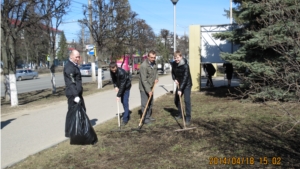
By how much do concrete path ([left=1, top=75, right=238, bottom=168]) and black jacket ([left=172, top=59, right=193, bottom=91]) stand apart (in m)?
2.55

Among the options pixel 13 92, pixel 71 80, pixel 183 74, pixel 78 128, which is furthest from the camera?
pixel 13 92

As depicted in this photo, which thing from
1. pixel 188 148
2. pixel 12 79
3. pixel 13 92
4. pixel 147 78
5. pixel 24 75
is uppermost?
pixel 147 78

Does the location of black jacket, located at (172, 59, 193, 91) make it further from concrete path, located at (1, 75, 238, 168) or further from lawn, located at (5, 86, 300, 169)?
concrete path, located at (1, 75, 238, 168)

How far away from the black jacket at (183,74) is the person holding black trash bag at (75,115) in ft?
7.89

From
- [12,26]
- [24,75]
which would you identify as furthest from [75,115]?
[24,75]

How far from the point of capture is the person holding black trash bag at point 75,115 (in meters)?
5.41

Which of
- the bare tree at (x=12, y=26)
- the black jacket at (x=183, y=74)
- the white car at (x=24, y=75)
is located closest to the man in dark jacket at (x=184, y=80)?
the black jacket at (x=183, y=74)

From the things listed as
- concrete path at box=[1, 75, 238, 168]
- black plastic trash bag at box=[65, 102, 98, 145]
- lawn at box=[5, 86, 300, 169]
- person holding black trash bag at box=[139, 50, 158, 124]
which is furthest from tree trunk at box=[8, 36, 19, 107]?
black plastic trash bag at box=[65, 102, 98, 145]

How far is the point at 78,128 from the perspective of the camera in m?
5.40

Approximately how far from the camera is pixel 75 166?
4.54 m

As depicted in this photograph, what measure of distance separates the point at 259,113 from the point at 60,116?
19.7 ft

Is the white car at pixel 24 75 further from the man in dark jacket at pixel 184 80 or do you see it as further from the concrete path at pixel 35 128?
the man in dark jacket at pixel 184 80

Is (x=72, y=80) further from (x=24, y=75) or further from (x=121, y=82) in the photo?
(x=24, y=75)

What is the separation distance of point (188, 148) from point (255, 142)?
1.19 meters
